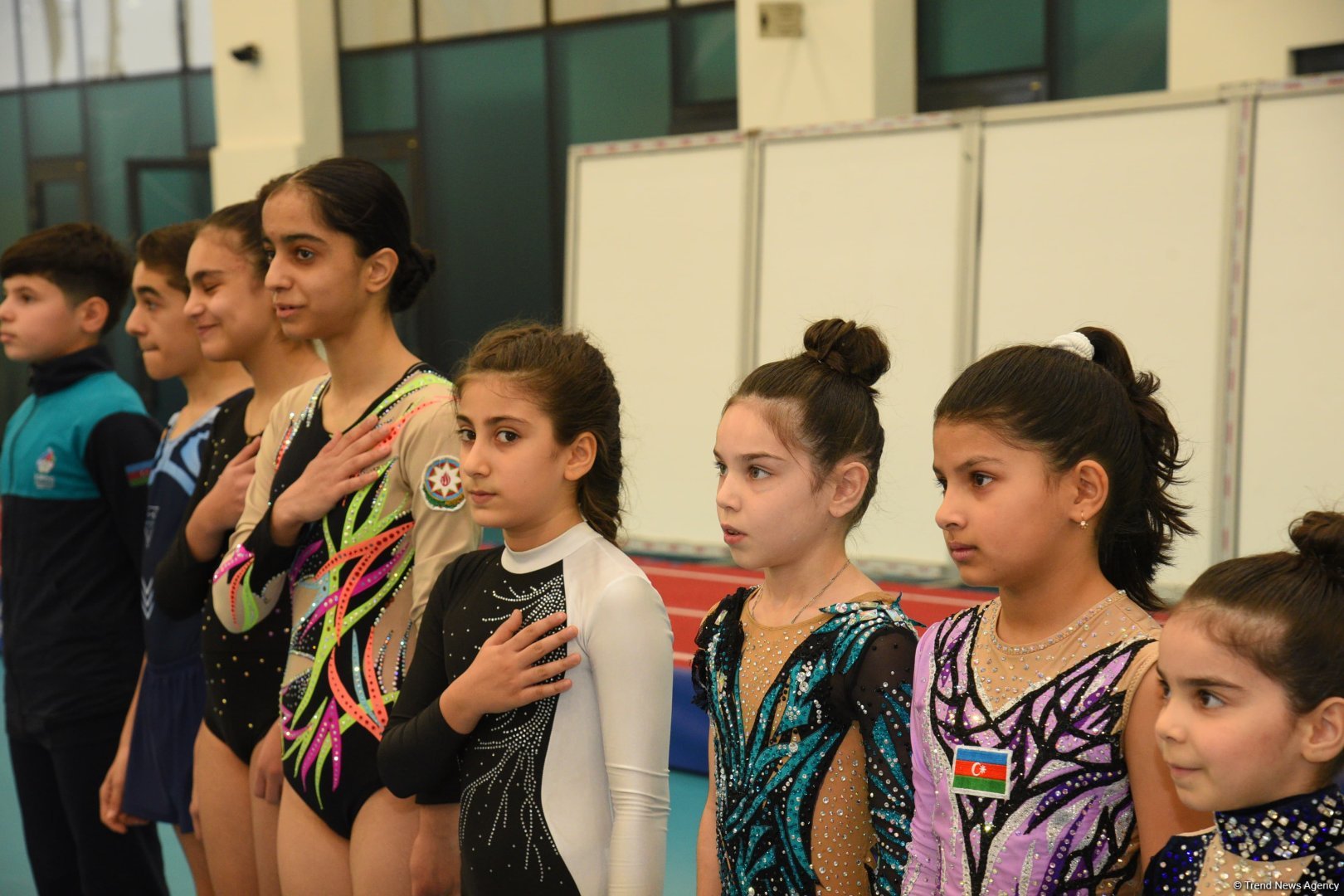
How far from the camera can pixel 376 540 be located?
2309 mm

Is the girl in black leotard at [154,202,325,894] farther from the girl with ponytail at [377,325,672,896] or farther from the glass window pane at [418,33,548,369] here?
the glass window pane at [418,33,548,369]

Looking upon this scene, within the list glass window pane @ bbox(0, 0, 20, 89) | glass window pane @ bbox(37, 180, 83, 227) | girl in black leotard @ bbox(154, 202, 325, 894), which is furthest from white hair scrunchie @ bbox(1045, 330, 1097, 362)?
glass window pane @ bbox(0, 0, 20, 89)

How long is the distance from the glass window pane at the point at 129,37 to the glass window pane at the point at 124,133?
14 cm

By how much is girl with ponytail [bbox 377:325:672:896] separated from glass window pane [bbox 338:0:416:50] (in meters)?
8.77

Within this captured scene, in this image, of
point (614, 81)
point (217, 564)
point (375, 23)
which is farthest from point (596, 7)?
point (217, 564)

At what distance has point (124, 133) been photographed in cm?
1216

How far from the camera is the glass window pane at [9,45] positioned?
12.9 metres

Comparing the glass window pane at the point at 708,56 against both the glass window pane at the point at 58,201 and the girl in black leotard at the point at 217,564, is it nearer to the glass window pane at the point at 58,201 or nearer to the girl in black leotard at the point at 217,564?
the girl in black leotard at the point at 217,564

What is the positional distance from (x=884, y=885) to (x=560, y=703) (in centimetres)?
52

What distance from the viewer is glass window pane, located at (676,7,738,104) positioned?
8.76 metres

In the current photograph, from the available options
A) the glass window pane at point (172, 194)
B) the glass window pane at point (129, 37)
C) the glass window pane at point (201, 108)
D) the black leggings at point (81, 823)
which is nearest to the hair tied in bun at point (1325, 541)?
the black leggings at point (81, 823)

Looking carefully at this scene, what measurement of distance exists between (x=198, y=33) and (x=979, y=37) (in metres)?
7.12

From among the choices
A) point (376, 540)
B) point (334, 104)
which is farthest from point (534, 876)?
point (334, 104)

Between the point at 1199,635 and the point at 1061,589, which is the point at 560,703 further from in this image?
the point at 1199,635
